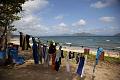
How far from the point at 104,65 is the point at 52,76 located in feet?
18.2

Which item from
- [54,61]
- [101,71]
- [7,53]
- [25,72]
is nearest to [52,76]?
[54,61]

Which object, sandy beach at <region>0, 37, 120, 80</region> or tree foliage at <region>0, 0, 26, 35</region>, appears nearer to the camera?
sandy beach at <region>0, 37, 120, 80</region>

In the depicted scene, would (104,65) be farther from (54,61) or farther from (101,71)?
(54,61)

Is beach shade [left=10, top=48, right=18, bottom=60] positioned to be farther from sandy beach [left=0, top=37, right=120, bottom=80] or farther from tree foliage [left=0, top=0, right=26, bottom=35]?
tree foliage [left=0, top=0, right=26, bottom=35]

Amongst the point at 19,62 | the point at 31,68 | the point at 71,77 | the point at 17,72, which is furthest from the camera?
the point at 19,62

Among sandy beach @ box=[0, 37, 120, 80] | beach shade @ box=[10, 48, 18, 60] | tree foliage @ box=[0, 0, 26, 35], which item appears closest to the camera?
sandy beach @ box=[0, 37, 120, 80]

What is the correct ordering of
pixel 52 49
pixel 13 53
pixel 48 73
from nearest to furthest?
pixel 48 73 < pixel 52 49 < pixel 13 53


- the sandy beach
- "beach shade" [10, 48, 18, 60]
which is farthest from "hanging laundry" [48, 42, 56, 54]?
"beach shade" [10, 48, 18, 60]

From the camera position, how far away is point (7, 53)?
17000mm

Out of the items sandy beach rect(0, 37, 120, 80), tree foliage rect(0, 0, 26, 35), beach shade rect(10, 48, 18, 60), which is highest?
tree foliage rect(0, 0, 26, 35)

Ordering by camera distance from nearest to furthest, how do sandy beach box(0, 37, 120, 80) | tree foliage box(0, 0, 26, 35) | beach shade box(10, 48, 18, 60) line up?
sandy beach box(0, 37, 120, 80), tree foliage box(0, 0, 26, 35), beach shade box(10, 48, 18, 60)

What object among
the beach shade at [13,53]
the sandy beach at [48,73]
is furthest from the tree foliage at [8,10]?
the sandy beach at [48,73]

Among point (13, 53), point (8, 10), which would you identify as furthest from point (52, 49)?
point (8, 10)

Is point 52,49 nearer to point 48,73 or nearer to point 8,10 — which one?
point 48,73
